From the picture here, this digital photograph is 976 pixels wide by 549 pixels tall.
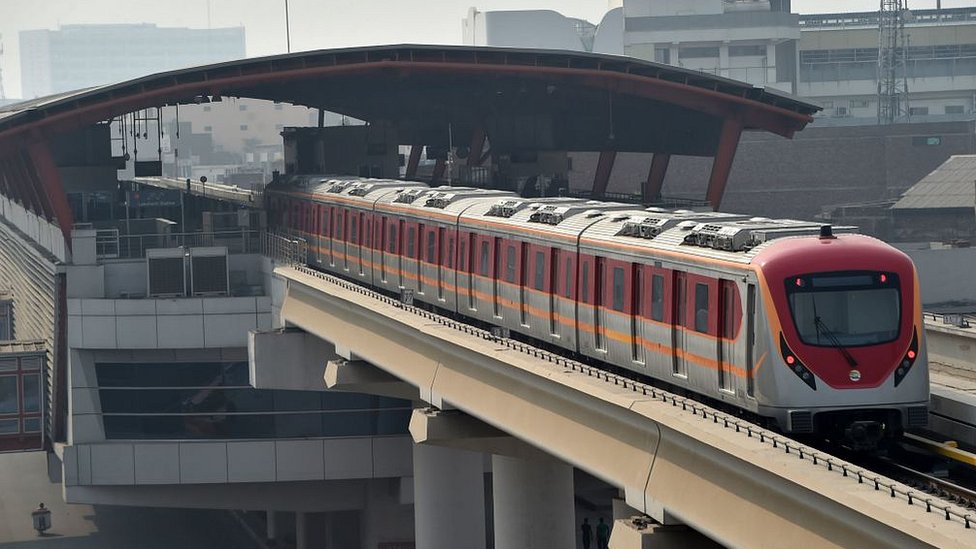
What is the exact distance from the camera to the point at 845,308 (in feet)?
76.6

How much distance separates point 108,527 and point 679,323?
44640 mm

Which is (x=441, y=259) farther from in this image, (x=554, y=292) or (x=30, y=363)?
(x=30, y=363)

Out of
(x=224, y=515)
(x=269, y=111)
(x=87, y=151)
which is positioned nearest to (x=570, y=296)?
(x=224, y=515)

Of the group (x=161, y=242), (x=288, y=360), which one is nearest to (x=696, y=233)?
(x=288, y=360)

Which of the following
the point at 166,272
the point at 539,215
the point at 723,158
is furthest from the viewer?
the point at 723,158

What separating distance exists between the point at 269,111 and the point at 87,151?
104 metres

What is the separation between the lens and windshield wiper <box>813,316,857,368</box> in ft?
75.6

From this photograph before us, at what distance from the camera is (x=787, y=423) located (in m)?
22.7

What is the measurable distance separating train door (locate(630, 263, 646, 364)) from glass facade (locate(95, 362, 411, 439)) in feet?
88.9

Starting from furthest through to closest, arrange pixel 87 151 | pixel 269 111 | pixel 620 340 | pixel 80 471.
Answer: pixel 269 111
pixel 87 151
pixel 80 471
pixel 620 340

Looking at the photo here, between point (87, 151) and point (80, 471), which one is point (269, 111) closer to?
point (87, 151)

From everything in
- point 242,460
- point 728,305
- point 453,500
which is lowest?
point 242,460

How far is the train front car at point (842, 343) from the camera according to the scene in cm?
2273

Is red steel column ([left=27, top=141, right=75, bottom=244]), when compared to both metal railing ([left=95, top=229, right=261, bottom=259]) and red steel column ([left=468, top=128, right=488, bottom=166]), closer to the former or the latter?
metal railing ([left=95, top=229, right=261, bottom=259])
